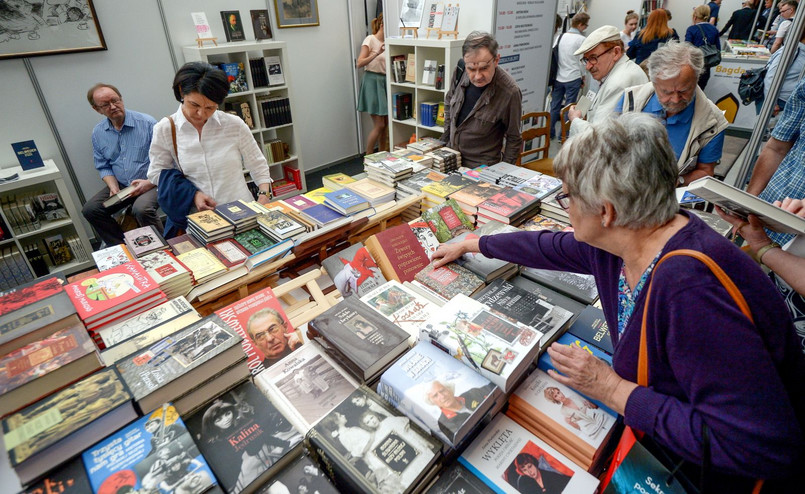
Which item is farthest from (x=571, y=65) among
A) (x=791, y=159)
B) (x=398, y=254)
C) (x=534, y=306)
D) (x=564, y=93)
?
(x=534, y=306)

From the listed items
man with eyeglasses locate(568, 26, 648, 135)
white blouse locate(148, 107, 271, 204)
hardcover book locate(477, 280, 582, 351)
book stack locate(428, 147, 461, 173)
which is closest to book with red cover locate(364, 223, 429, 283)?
hardcover book locate(477, 280, 582, 351)

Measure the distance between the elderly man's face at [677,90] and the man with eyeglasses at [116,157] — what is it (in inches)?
164

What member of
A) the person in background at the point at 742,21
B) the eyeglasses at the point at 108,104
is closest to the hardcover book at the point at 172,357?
the eyeglasses at the point at 108,104

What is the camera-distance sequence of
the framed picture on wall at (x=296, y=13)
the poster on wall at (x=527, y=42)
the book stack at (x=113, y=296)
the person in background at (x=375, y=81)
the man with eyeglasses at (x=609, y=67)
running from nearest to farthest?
the book stack at (x=113, y=296)
the man with eyeglasses at (x=609, y=67)
the poster on wall at (x=527, y=42)
the framed picture on wall at (x=296, y=13)
the person in background at (x=375, y=81)

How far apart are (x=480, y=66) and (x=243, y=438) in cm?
→ 277

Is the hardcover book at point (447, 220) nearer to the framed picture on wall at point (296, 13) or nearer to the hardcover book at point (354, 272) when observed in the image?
the hardcover book at point (354, 272)

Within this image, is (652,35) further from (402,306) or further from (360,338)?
(360,338)

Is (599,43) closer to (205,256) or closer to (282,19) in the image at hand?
(205,256)

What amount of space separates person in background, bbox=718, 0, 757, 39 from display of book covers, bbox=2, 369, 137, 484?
10817 millimetres

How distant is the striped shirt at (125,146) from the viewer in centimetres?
397

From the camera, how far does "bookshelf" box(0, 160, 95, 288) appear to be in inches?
146

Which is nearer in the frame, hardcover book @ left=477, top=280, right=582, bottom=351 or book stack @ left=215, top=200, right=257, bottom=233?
hardcover book @ left=477, top=280, right=582, bottom=351

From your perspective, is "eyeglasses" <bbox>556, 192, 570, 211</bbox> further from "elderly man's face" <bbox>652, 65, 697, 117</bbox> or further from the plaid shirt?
"elderly man's face" <bbox>652, 65, 697, 117</bbox>

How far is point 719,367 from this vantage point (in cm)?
85
